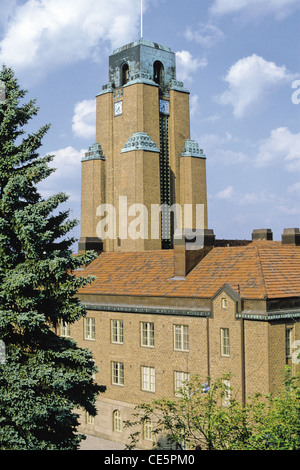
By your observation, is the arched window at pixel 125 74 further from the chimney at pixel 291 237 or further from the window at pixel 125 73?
the chimney at pixel 291 237

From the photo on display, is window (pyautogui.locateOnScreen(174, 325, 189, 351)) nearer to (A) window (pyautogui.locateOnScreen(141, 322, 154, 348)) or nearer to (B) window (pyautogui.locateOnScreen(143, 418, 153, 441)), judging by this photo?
(A) window (pyautogui.locateOnScreen(141, 322, 154, 348))

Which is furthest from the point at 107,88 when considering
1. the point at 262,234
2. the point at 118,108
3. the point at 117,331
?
the point at 117,331

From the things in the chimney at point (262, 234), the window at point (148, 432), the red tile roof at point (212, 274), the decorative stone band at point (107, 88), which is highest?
the decorative stone band at point (107, 88)

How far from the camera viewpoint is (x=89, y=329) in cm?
4100

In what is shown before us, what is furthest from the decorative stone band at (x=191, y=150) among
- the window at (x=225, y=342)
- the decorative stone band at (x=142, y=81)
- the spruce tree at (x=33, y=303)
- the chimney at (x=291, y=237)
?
the spruce tree at (x=33, y=303)

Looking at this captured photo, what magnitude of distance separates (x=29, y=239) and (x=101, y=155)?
1600 inches

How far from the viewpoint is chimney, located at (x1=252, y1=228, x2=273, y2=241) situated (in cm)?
6109

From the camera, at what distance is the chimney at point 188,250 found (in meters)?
36.8

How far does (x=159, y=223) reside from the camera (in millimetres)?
55188

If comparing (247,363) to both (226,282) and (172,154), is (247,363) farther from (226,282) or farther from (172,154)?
(172,154)

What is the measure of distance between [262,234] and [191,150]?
1138 centimetres

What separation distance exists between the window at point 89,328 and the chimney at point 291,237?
52.6 ft

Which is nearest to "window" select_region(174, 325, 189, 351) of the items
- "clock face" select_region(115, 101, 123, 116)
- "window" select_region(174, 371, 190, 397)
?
"window" select_region(174, 371, 190, 397)

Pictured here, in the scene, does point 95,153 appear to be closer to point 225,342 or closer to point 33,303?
point 225,342
